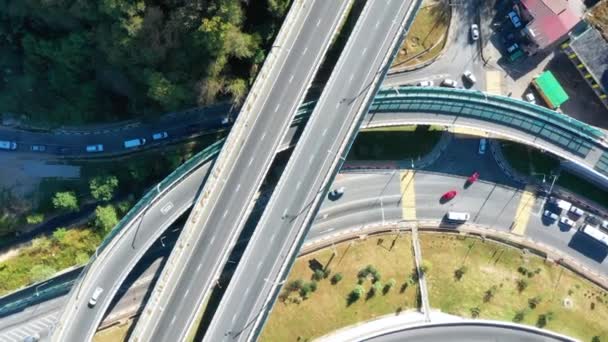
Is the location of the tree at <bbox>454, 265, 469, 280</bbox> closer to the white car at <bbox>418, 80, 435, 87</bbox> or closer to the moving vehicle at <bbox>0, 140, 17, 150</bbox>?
the white car at <bbox>418, 80, 435, 87</bbox>

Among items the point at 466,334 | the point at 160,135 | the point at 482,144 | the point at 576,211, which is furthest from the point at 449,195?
the point at 160,135

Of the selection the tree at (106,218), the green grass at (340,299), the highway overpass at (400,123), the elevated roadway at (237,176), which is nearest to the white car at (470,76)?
the highway overpass at (400,123)

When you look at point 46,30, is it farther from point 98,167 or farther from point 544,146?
point 544,146

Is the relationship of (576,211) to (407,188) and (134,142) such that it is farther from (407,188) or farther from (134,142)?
(134,142)

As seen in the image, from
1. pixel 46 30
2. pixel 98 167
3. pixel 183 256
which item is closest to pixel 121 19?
pixel 46 30

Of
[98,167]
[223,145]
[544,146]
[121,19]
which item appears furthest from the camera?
[98,167]

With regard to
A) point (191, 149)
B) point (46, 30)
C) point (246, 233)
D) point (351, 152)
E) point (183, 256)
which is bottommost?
point (183, 256)
